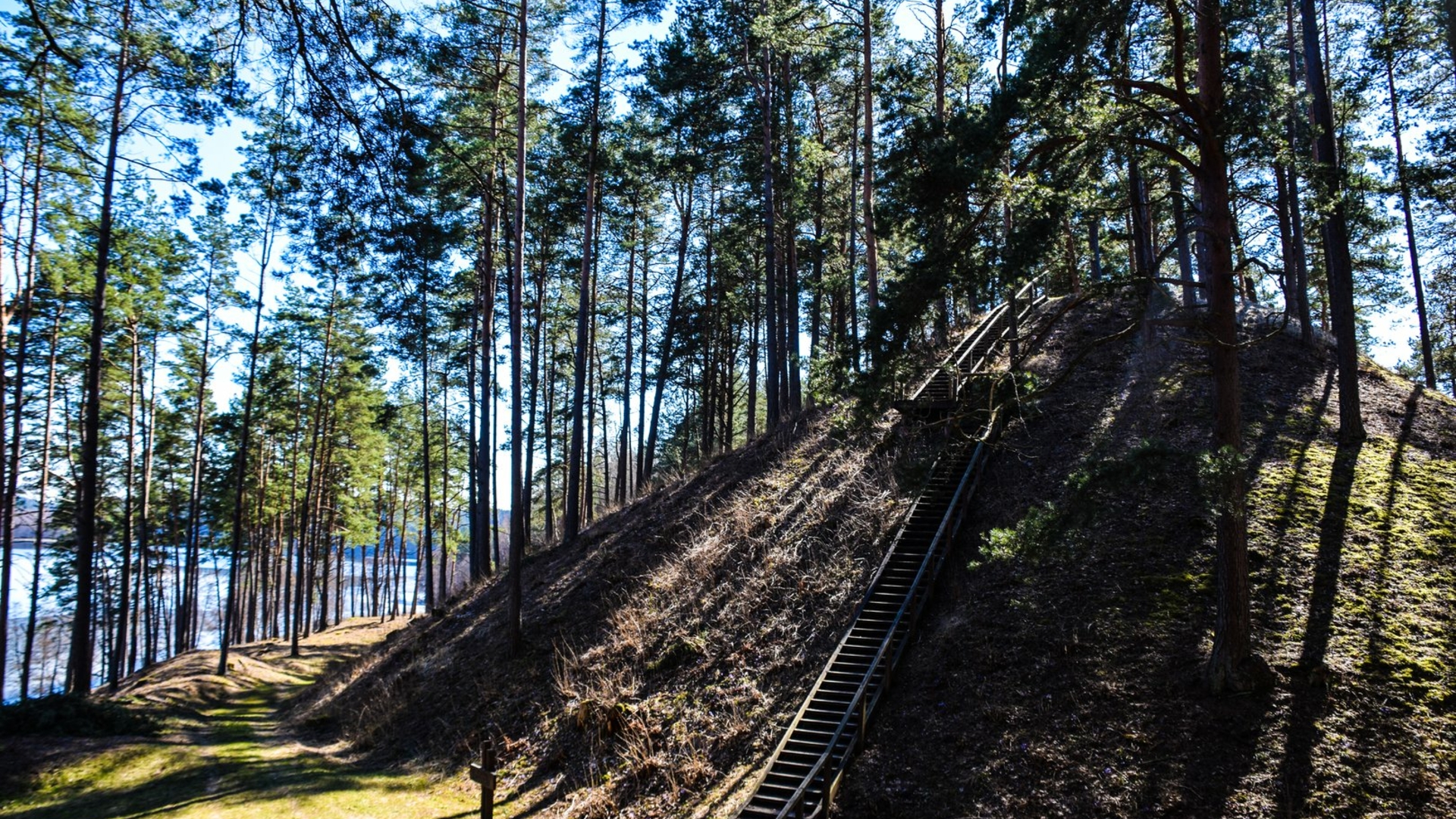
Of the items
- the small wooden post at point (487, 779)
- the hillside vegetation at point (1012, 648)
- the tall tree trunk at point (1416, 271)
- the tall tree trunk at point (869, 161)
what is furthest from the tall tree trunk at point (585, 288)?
the tall tree trunk at point (1416, 271)

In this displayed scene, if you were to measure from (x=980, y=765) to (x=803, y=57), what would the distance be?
21308 millimetres

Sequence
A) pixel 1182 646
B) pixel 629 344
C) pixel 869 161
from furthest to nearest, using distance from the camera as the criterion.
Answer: pixel 629 344 → pixel 869 161 → pixel 1182 646

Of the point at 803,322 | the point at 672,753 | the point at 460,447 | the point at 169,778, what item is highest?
the point at 803,322

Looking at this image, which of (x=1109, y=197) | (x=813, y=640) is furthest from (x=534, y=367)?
(x=1109, y=197)

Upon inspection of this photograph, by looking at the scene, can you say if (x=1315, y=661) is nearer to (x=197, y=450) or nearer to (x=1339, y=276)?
(x=1339, y=276)

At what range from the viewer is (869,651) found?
36.8ft

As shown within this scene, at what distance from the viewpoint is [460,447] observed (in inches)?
1550

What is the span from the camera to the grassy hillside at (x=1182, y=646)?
7.67 metres

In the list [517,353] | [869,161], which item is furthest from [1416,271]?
[517,353]

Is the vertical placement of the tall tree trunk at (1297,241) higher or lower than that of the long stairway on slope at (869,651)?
higher

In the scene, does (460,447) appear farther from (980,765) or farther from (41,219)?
(980,765)

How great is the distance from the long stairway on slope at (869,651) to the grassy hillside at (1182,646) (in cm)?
34

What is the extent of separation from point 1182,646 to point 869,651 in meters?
4.14

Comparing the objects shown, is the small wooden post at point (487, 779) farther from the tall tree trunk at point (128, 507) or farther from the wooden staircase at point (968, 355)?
the tall tree trunk at point (128, 507)
